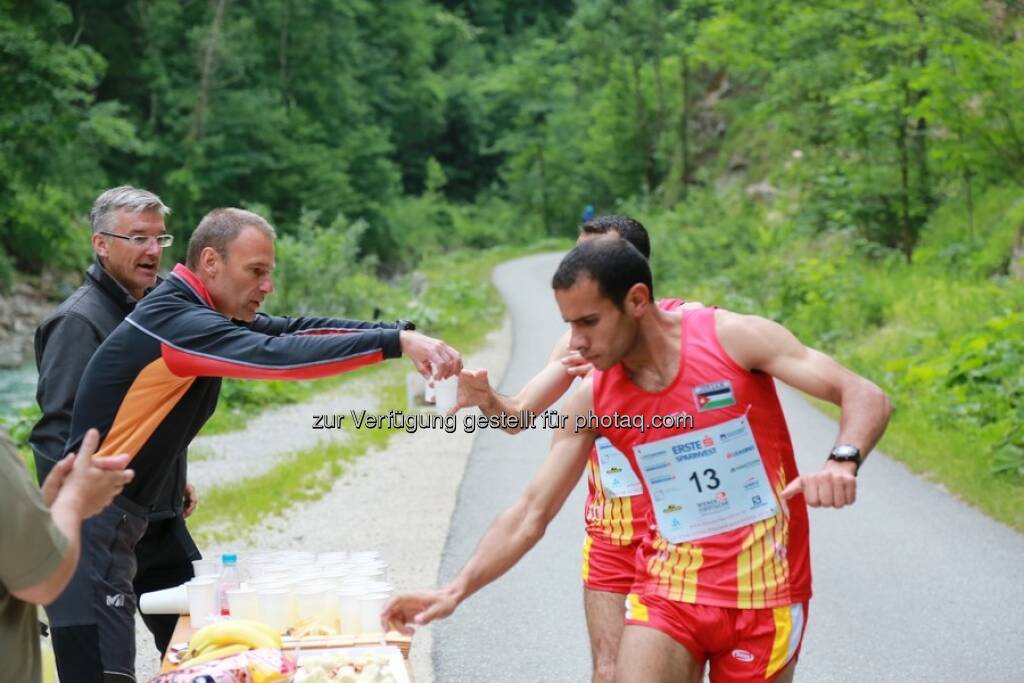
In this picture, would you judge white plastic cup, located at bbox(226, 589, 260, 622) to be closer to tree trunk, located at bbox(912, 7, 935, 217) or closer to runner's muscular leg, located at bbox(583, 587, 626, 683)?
runner's muscular leg, located at bbox(583, 587, 626, 683)

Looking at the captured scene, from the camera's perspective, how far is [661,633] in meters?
4.05

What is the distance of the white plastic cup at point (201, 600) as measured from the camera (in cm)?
507

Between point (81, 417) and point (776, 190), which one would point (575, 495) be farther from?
point (776, 190)

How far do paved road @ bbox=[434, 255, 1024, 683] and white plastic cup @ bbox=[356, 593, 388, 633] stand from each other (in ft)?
7.42

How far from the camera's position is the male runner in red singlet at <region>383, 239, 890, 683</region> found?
13.1ft

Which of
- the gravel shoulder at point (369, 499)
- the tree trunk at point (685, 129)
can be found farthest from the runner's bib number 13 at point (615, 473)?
the tree trunk at point (685, 129)

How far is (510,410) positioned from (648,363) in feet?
4.11

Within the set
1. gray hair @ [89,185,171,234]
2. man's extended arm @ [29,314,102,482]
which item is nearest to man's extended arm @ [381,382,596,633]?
man's extended arm @ [29,314,102,482]

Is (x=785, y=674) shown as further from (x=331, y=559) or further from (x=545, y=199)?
(x=545, y=199)

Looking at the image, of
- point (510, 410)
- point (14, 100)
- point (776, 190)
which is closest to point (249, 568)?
point (510, 410)

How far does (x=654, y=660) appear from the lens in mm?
4008

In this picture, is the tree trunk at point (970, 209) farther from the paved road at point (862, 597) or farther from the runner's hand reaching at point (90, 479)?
the runner's hand reaching at point (90, 479)

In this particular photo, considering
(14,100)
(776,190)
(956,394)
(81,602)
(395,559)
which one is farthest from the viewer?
(776,190)

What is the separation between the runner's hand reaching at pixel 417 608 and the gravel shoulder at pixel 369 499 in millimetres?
3257
